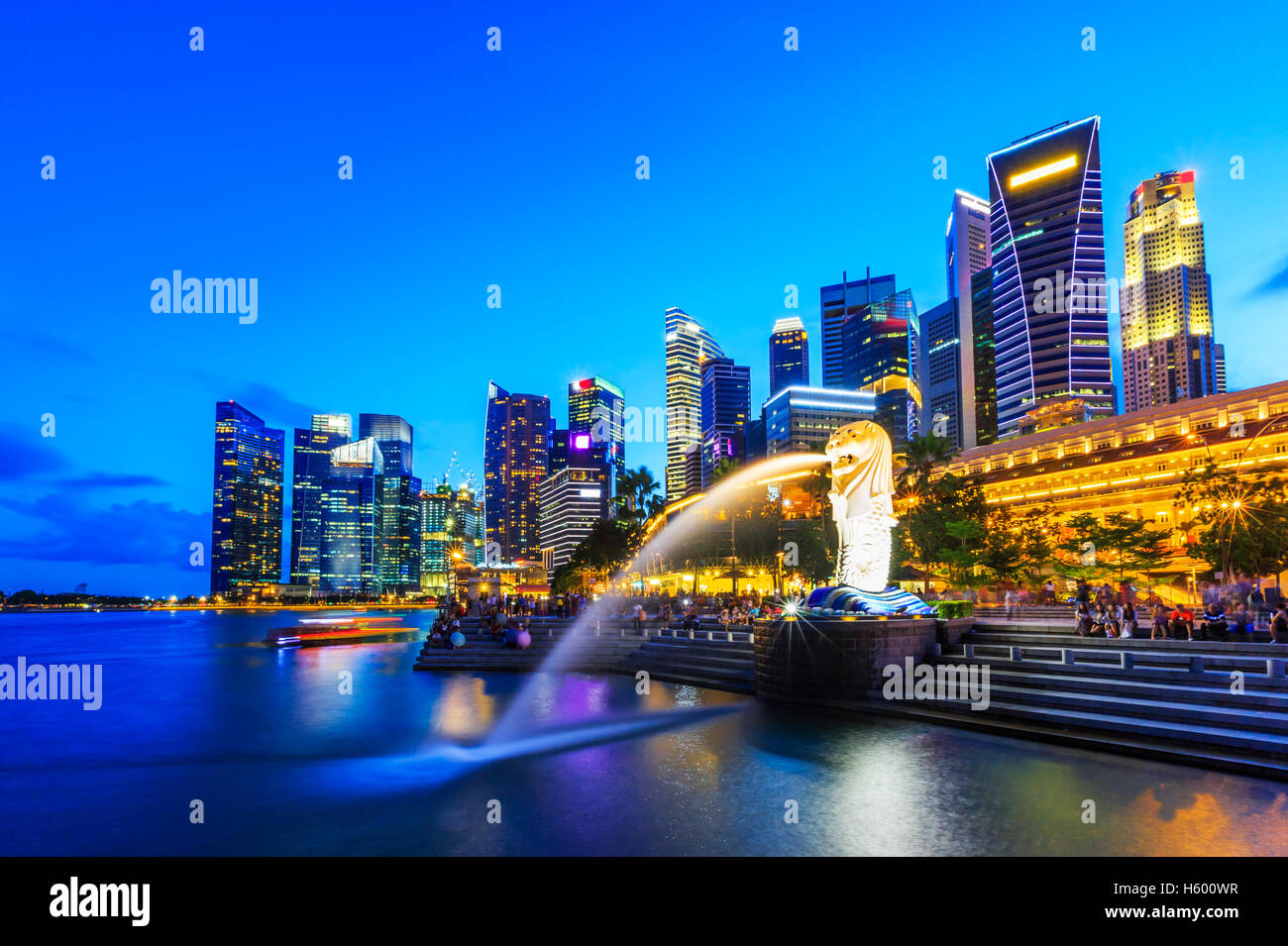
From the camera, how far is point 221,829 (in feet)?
34.9

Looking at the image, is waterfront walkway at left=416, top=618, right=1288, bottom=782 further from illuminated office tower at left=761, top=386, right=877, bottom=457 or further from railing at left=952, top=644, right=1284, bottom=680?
illuminated office tower at left=761, top=386, right=877, bottom=457

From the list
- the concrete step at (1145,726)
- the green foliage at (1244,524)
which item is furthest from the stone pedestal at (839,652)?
the green foliage at (1244,524)

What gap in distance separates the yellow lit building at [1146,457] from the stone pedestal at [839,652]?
42145 millimetres

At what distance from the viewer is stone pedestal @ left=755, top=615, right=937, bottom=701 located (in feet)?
66.7

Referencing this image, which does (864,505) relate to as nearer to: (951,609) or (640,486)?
(951,609)

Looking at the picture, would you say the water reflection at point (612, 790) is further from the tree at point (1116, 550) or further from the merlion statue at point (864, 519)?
the tree at point (1116, 550)

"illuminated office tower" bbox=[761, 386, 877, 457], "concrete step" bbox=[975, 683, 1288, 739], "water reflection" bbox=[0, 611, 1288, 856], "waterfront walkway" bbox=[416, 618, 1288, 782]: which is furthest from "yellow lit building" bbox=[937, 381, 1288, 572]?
"illuminated office tower" bbox=[761, 386, 877, 457]

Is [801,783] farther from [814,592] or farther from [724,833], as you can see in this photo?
[814,592]

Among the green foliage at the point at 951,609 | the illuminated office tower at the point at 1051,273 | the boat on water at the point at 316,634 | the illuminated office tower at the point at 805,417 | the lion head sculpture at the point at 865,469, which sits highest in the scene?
the illuminated office tower at the point at 1051,273

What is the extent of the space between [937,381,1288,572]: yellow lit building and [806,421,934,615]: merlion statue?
40.2 meters

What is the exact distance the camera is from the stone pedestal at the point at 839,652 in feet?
66.7

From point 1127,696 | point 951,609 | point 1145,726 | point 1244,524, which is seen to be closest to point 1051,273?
point 1244,524

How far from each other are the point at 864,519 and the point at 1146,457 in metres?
64.5

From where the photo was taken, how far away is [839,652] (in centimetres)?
2059
